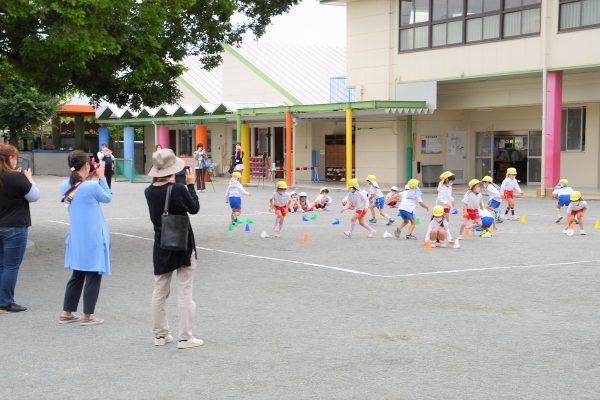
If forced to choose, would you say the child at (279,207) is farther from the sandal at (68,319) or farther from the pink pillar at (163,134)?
the pink pillar at (163,134)

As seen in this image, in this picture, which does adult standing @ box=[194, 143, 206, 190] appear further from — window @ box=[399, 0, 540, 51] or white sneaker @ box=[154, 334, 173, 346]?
white sneaker @ box=[154, 334, 173, 346]

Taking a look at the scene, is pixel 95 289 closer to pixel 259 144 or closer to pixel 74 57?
pixel 74 57

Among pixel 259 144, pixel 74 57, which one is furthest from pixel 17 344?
pixel 259 144

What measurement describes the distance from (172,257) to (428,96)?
24505 mm

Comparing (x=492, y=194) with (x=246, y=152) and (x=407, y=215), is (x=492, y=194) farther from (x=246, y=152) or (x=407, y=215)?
(x=246, y=152)

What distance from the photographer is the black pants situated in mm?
8148

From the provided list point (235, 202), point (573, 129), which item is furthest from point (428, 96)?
point (235, 202)

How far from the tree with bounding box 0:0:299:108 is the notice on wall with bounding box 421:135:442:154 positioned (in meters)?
17.7

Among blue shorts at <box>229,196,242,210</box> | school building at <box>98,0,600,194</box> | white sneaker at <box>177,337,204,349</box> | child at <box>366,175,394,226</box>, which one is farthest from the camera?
school building at <box>98,0,600,194</box>

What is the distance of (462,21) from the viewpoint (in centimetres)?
2912

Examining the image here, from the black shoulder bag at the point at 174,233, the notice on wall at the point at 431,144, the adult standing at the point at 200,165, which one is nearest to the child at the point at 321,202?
the adult standing at the point at 200,165

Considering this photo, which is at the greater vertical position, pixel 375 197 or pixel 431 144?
A: pixel 431 144

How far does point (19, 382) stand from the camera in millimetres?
6164

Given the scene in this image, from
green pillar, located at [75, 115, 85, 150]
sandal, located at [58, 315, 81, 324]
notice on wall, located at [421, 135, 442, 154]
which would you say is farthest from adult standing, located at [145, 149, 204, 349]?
green pillar, located at [75, 115, 85, 150]
